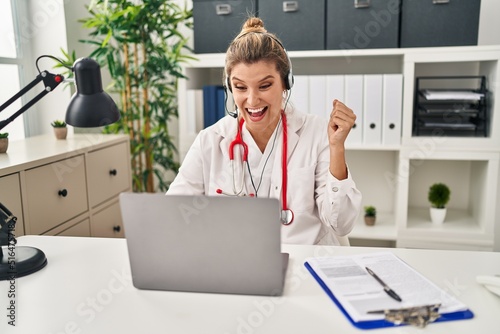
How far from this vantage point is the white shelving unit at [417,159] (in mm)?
2271

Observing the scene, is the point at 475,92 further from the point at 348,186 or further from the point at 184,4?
the point at 184,4

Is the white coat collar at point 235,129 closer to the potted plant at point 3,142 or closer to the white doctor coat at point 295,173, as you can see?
the white doctor coat at point 295,173

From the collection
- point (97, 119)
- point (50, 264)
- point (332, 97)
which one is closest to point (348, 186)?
point (97, 119)

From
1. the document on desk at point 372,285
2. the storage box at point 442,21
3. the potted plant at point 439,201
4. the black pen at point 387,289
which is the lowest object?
the potted plant at point 439,201

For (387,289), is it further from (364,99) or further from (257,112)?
(364,99)

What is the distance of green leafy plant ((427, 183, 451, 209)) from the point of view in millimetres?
2432

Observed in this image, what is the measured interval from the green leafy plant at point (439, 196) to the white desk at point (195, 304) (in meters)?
1.30

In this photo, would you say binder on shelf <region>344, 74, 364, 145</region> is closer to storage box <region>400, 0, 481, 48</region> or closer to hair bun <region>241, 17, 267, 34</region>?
storage box <region>400, 0, 481, 48</region>

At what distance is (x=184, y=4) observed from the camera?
2.80 metres

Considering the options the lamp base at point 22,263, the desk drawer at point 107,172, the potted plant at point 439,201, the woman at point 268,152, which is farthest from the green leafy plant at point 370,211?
the lamp base at point 22,263

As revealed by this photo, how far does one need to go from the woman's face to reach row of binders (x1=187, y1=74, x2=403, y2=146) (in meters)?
0.76

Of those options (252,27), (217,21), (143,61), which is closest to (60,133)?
(143,61)

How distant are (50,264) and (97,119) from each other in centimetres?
39

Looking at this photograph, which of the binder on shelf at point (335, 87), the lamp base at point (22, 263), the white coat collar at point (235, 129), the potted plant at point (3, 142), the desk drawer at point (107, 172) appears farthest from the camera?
the binder on shelf at point (335, 87)
